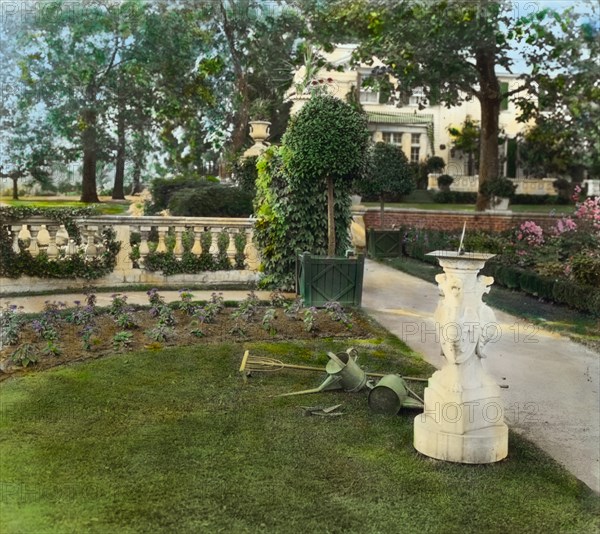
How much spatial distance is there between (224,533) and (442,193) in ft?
65.6

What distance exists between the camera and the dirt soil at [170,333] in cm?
458

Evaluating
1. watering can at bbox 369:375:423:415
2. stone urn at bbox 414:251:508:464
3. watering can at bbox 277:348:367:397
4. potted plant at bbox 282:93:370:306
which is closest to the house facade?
potted plant at bbox 282:93:370:306

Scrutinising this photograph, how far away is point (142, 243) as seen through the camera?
800 centimetres

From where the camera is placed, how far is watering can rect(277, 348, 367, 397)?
3848 mm

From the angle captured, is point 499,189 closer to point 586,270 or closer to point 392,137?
point 392,137

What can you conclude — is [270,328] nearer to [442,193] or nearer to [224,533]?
[224,533]

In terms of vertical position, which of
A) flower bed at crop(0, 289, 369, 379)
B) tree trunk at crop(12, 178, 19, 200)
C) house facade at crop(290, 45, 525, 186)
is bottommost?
flower bed at crop(0, 289, 369, 379)

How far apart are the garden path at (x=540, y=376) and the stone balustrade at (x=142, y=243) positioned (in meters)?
1.91

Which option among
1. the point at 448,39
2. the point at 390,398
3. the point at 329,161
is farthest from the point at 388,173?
the point at 390,398

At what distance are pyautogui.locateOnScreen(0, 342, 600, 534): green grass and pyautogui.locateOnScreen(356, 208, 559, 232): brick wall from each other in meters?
12.0

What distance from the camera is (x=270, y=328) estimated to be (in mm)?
5473

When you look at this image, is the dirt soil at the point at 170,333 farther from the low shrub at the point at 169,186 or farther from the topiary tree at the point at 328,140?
the low shrub at the point at 169,186

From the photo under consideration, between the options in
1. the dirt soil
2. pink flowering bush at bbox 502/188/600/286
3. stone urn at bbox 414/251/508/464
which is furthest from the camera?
pink flowering bush at bbox 502/188/600/286

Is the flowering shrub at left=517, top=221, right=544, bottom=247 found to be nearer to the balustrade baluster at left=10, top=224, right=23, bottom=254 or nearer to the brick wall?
the brick wall
